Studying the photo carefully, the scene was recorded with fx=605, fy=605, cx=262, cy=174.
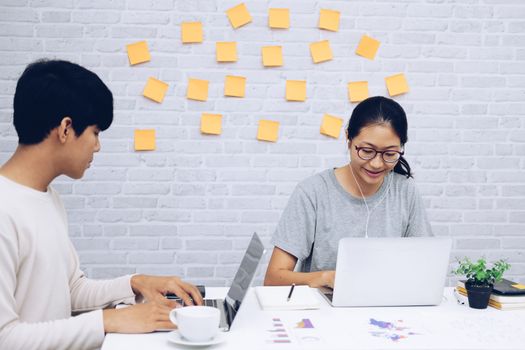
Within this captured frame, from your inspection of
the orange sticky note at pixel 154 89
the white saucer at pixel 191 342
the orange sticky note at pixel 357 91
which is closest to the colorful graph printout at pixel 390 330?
the white saucer at pixel 191 342

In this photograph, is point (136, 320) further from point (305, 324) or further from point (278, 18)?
point (278, 18)

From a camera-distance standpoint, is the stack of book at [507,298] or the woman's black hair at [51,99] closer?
the woman's black hair at [51,99]

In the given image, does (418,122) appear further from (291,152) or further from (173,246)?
(173,246)

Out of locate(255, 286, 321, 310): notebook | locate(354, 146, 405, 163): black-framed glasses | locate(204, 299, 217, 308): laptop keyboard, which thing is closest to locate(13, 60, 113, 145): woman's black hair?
locate(204, 299, 217, 308): laptop keyboard

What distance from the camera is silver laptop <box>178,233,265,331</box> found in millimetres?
1405

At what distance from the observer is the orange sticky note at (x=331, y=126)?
111 inches

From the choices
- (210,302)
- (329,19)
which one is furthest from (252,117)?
(210,302)

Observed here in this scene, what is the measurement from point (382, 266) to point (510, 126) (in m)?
1.71

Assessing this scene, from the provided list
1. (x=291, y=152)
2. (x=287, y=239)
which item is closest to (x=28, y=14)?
(x=291, y=152)

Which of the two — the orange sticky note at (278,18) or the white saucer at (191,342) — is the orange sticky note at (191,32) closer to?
the orange sticky note at (278,18)

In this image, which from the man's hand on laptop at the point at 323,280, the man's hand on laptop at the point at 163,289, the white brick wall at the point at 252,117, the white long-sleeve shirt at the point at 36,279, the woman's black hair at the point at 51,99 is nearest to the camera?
the white long-sleeve shirt at the point at 36,279

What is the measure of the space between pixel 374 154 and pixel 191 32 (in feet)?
3.92

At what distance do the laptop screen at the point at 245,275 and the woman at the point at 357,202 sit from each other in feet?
1.32

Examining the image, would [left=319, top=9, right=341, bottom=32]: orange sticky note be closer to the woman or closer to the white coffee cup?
the woman
